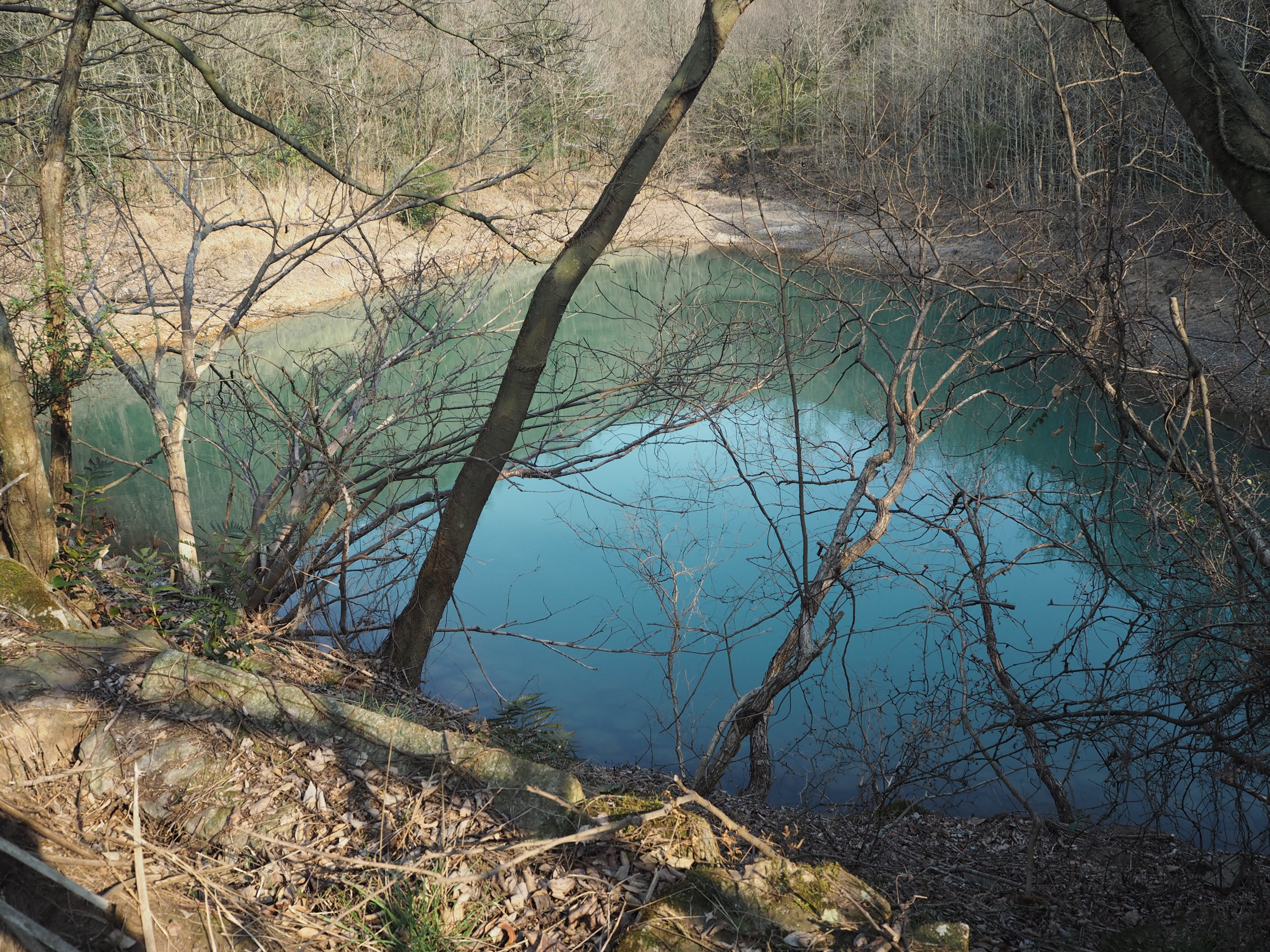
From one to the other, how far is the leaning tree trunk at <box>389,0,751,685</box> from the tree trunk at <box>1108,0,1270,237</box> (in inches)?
94.9

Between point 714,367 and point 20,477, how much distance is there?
3.87 meters

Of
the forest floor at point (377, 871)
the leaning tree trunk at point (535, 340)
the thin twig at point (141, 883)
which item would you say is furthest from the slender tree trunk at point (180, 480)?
the thin twig at point (141, 883)

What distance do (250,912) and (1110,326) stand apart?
5.56 metres

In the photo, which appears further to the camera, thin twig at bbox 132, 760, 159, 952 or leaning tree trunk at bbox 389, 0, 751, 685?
leaning tree trunk at bbox 389, 0, 751, 685

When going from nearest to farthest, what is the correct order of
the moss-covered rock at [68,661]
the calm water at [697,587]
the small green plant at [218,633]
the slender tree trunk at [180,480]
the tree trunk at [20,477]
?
the moss-covered rock at [68,661]
the small green plant at [218,633]
the tree trunk at [20,477]
the slender tree trunk at [180,480]
the calm water at [697,587]

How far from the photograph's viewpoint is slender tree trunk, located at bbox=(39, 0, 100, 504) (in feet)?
15.4

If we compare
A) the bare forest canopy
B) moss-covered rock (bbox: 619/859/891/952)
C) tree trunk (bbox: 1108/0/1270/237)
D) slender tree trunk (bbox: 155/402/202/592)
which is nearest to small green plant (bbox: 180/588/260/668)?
the bare forest canopy

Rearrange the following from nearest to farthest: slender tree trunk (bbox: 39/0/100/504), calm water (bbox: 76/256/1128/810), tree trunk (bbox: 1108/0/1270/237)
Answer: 1. tree trunk (bbox: 1108/0/1270/237)
2. slender tree trunk (bbox: 39/0/100/504)
3. calm water (bbox: 76/256/1128/810)

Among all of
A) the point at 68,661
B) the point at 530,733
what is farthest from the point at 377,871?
the point at 530,733

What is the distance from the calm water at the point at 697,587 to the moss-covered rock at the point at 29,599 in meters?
2.70

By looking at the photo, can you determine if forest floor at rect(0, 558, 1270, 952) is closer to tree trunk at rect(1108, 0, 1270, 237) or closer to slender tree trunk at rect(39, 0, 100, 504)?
slender tree trunk at rect(39, 0, 100, 504)

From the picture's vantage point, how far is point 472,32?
20.2 ft

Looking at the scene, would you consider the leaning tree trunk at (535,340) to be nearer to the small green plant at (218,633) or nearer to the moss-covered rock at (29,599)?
the small green plant at (218,633)

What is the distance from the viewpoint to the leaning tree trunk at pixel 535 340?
4.54 m
